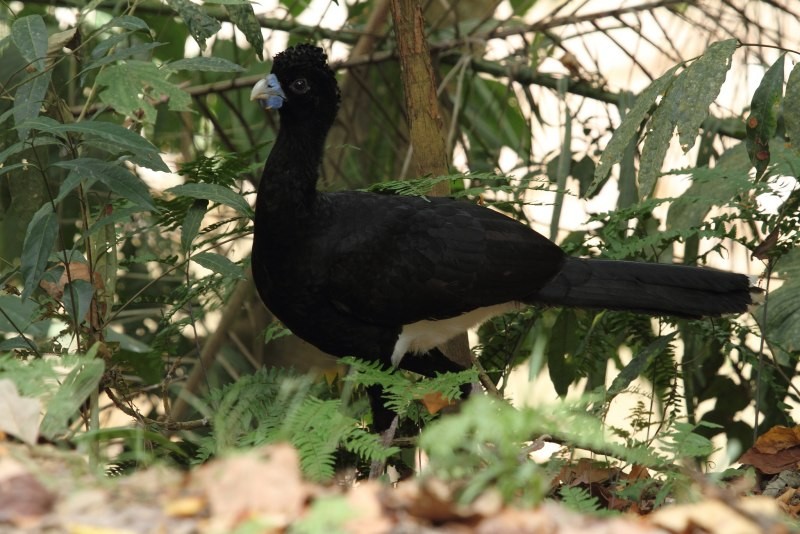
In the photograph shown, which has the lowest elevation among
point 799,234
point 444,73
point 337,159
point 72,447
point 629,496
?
point 629,496

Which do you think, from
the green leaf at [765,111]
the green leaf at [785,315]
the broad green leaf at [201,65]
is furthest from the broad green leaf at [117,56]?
A: the green leaf at [785,315]

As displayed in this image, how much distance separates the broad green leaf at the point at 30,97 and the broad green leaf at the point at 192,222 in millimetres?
658

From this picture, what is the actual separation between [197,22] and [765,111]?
182cm

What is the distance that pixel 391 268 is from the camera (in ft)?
12.2

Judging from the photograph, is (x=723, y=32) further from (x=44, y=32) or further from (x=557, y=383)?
(x=44, y=32)

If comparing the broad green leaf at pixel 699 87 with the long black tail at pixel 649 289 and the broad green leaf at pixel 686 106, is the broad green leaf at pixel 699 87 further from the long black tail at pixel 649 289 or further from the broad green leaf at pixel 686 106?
the long black tail at pixel 649 289

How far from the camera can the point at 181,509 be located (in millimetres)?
1659

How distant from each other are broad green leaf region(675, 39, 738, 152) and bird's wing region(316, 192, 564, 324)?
88 centimetres

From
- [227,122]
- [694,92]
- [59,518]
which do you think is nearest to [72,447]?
[59,518]

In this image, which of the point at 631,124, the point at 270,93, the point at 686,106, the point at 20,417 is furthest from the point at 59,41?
the point at 686,106

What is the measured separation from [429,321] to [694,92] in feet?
4.24

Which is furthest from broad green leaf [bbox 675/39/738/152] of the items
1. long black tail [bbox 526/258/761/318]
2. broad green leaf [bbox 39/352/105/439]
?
broad green leaf [bbox 39/352/105/439]

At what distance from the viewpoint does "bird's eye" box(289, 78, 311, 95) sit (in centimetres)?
387

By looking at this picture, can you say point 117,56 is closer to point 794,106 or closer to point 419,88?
point 419,88
